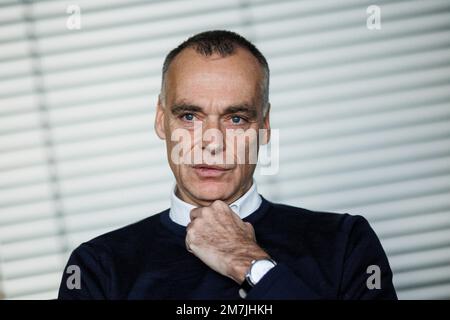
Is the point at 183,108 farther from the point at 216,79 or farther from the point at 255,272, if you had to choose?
the point at 255,272

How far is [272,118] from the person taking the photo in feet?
Result: 8.02

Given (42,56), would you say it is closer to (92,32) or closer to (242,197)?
(92,32)

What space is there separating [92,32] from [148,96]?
1.09ft

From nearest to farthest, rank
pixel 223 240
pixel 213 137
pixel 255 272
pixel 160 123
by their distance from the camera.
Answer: pixel 255 272
pixel 223 240
pixel 213 137
pixel 160 123

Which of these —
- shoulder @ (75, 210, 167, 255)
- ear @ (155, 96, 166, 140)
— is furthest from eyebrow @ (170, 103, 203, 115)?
shoulder @ (75, 210, 167, 255)

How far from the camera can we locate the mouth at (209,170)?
190cm

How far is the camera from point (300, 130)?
2.45 meters

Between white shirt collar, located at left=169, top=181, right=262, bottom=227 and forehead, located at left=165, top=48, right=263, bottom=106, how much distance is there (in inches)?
11.4

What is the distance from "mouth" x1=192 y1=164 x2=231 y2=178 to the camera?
6.22 ft

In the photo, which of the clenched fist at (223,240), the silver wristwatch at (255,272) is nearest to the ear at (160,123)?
the clenched fist at (223,240)

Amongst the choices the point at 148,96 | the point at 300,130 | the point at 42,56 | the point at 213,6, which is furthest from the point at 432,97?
the point at 42,56

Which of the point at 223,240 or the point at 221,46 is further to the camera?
the point at 221,46

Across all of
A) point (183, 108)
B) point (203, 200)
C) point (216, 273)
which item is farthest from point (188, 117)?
point (216, 273)

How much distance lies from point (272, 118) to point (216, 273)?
831mm
